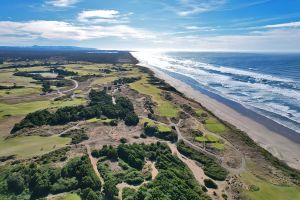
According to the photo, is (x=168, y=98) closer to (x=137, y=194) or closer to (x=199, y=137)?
(x=199, y=137)

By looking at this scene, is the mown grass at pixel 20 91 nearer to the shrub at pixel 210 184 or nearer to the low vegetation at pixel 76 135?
the low vegetation at pixel 76 135

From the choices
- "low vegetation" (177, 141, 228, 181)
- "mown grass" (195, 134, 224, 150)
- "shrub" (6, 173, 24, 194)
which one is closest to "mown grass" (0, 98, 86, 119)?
"shrub" (6, 173, 24, 194)

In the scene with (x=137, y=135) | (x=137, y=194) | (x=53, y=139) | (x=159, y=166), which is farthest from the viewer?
(x=137, y=135)

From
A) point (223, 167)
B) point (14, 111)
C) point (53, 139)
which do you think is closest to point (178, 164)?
point (223, 167)

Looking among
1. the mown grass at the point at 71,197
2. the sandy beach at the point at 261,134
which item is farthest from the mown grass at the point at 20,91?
the mown grass at the point at 71,197

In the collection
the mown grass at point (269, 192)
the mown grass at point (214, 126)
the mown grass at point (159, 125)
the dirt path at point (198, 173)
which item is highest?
the mown grass at point (159, 125)

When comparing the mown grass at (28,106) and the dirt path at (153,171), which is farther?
the mown grass at (28,106)
